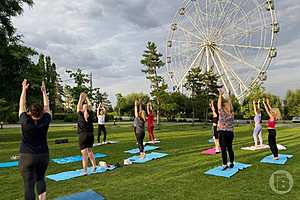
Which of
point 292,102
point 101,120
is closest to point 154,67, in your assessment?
point 101,120

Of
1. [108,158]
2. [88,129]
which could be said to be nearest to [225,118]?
[88,129]

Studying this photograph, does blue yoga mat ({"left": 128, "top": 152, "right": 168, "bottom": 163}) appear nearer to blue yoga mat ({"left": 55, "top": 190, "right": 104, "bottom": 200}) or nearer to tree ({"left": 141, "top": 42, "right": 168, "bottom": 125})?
blue yoga mat ({"left": 55, "top": 190, "right": 104, "bottom": 200})

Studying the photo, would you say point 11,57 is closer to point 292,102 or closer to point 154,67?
point 154,67

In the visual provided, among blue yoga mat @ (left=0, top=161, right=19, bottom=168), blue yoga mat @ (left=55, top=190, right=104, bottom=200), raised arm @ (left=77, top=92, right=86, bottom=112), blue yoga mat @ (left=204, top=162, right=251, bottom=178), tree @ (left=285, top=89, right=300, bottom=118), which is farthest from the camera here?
tree @ (left=285, top=89, right=300, bottom=118)

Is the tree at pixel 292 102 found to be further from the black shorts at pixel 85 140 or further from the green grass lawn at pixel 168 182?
the black shorts at pixel 85 140

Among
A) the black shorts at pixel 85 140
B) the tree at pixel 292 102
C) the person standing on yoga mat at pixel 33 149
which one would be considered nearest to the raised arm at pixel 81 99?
the black shorts at pixel 85 140

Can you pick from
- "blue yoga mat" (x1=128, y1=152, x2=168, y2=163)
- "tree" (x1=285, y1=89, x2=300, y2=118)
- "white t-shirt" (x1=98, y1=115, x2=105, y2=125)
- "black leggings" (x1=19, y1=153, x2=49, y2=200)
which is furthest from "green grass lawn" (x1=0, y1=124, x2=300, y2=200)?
"tree" (x1=285, y1=89, x2=300, y2=118)

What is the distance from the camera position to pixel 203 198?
4.87 meters

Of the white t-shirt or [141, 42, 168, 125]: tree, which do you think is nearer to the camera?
the white t-shirt

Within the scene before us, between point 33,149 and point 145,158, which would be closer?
point 33,149

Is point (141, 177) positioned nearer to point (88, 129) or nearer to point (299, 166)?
point (88, 129)

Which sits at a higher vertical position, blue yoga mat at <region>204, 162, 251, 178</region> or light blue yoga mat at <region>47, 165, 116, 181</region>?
light blue yoga mat at <region>47, 165, 116, 181</region>

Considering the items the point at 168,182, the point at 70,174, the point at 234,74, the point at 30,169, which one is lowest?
the point at 168,182

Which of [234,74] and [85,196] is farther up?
[234,74]
